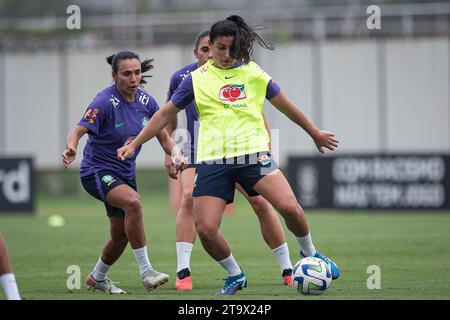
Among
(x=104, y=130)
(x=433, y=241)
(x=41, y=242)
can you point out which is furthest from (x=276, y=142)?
(x=41, y=242)

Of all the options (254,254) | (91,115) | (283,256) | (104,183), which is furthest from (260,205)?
(254,254)

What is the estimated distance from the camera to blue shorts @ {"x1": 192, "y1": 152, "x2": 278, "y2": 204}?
8875 millimetres

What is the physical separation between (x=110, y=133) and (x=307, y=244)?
7.25 ft

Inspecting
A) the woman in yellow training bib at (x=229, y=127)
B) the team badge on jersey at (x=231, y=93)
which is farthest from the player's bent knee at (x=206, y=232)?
the team badge on jersey at (x=231, y=93)

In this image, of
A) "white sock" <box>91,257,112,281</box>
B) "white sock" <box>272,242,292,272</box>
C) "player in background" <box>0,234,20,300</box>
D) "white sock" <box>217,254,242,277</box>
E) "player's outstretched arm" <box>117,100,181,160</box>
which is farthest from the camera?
"white sock" <box>272,242,292,272</box>

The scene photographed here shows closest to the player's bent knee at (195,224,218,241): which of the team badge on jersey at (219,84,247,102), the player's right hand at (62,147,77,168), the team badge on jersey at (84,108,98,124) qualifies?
the team badge on jersey at (219,84,247,102)

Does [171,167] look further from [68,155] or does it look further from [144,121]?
[68,155]

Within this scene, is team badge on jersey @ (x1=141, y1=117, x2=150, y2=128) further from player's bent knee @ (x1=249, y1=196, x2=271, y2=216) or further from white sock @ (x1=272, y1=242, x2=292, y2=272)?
white sock @ (x1=272, y1=242, x2=292, y2=272)

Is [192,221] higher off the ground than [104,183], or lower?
lower

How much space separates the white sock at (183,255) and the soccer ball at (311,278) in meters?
1.47

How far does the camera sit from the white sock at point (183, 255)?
10023 millimetres

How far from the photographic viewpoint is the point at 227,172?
8891 mm

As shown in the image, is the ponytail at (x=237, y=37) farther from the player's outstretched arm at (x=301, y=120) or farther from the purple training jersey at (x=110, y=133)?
the purple training jersey at (x=110, y=133)

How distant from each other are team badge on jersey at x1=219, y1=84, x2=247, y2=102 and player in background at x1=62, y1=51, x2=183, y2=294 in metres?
1.10
